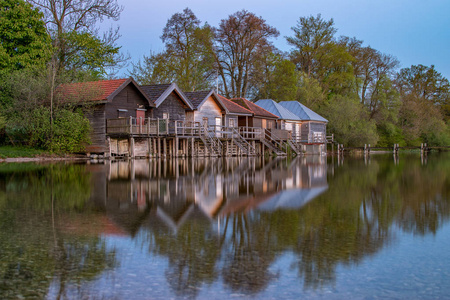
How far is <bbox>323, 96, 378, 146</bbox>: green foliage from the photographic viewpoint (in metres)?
62.3

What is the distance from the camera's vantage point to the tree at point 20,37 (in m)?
35.7

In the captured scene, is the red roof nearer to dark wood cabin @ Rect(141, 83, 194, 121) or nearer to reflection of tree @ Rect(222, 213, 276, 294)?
dark wood cabin @ Rect(141, 83, 194, 121)

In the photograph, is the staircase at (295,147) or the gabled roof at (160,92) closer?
the gabled roof at (160,92)

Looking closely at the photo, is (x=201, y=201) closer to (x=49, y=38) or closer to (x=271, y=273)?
(x=271, y=273)

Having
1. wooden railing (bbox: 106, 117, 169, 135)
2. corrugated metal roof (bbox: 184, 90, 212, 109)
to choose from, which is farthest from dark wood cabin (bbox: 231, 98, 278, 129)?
wooden railing (bbox: 106, 117, 169, 135)

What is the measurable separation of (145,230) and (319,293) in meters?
3.81

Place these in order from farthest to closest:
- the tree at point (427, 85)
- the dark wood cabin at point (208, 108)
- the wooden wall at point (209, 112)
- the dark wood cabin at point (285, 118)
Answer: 1. the tree at point (427, 85)
2. the dark wood cabin at point (285, 118)
3. the wooden wall at point (209, 112)
4. the dark wood cabin at point (208, 108)

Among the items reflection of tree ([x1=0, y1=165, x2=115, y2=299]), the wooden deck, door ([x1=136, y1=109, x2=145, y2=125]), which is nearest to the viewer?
reflection of tree ([x1=0, y1=165, x2=115, y2=299])

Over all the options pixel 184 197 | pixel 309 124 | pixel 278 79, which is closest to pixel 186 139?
pixel 309 124

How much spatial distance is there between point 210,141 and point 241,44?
23778 mm

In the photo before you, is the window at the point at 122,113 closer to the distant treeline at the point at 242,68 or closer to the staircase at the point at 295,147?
the distant treeline at the point at 242,68

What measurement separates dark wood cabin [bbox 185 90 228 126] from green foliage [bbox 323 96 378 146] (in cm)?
2117

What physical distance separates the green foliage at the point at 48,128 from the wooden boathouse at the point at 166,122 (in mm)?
1515

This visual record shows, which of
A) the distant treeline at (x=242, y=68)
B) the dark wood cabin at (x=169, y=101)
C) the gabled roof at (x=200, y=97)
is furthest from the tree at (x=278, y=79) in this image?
the dark wood cabin at (x=169, y=101)
